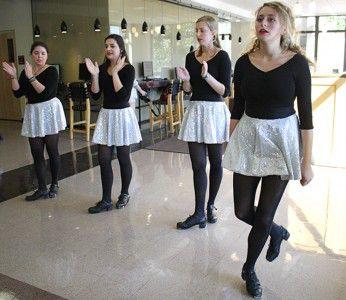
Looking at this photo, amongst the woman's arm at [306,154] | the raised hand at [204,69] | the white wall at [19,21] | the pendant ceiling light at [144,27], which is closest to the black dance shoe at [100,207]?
the raised hand at [204,69]

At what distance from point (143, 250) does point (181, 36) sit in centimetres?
833

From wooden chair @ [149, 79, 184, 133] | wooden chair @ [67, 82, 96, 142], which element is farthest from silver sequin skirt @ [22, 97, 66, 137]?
wooden chair @ [149, 79, 184, 133]

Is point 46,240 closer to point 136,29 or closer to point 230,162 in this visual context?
point 230,162

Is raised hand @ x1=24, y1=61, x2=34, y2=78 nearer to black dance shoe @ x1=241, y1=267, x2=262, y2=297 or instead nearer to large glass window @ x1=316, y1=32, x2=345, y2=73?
black dance shoe @ x1=241, y1=267, x2=262, y2=297

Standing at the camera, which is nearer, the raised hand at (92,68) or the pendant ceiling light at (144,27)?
the raised hand at (92,68)

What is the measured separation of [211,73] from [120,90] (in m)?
0.80

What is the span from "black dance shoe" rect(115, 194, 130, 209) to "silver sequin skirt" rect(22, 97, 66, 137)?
0.88 meters

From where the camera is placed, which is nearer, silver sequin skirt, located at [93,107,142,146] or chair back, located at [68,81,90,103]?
silver sequin skirt, located at [93,107,142,146]

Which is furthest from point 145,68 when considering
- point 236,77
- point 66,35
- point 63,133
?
point 236,77

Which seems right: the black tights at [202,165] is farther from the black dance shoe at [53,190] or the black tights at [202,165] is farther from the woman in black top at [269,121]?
the black dance shoe at [53,190]

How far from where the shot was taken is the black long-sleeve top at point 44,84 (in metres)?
3.53

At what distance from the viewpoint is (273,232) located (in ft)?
7.48

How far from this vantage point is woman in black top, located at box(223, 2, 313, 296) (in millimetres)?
1889

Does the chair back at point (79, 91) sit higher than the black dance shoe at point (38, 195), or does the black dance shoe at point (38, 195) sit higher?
the chair back at point (79, 91)
